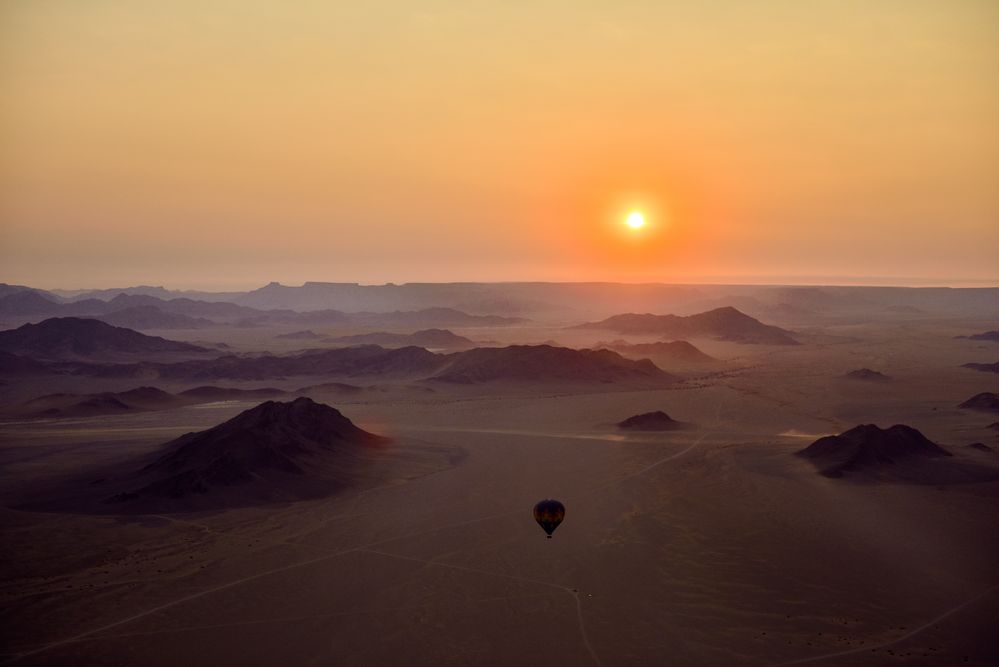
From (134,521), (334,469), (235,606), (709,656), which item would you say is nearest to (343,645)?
(235,606)

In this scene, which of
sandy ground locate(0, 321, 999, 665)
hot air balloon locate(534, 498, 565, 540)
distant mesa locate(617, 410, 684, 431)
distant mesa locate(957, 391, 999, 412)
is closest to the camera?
sandy ground locate(0, 321, 999, 665)

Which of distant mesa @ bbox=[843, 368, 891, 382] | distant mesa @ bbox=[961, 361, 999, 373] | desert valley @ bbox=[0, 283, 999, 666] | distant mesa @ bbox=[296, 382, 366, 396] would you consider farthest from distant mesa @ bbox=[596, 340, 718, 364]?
distant mesa @ bbox=[296, 382, 366, 396]

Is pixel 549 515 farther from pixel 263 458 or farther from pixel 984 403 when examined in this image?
pixel 984 403

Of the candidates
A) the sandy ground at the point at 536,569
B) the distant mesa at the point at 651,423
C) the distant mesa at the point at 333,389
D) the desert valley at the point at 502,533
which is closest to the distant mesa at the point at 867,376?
the desert valley at the point at 502,533

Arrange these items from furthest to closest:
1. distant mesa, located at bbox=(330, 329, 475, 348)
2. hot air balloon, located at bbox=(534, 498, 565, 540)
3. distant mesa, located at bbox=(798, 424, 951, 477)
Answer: distant mesa, located at bbox=(330, 329, 475, 348)
distant mesa, located at bbox=(798, 424, 951, 477)
hot air balloon, located at bbox=(534, 498, 565, 540)

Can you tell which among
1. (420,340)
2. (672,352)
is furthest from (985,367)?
(420,340)

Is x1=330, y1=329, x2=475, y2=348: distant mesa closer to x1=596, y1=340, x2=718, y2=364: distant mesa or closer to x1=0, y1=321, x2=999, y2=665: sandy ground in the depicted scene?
x1=596, y1=340, x2=718, y2=364: distant mesa

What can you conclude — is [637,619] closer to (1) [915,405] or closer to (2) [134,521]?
(2) [134,521]
